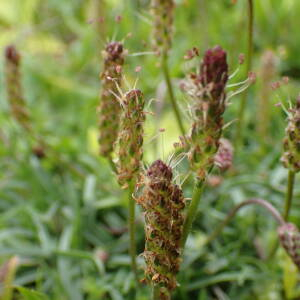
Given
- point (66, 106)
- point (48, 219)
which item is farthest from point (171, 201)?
point (66, 106)

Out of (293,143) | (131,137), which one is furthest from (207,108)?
(293,143)

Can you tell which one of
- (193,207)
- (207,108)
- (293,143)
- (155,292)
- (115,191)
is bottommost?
(115,191)

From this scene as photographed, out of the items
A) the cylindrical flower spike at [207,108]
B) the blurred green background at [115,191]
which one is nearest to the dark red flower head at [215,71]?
the cylindrical flower spike at [207,108]

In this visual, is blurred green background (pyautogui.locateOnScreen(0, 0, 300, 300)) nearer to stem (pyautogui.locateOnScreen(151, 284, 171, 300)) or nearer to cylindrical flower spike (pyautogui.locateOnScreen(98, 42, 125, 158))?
cylindrical flower spike (pyautogui.locateOnScreen(98, 42, 125, 158))

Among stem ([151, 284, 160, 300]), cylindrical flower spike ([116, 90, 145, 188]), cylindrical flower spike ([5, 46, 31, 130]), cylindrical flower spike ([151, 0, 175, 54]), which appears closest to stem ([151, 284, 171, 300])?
stem ([151, 284, 160, 300])

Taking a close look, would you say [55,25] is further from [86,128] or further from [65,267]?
[65,267]

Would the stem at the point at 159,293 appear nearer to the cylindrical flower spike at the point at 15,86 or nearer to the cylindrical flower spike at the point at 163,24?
the cylindrical flower spike at the point at 163,24

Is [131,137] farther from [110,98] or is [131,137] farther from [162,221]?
[110,98]
